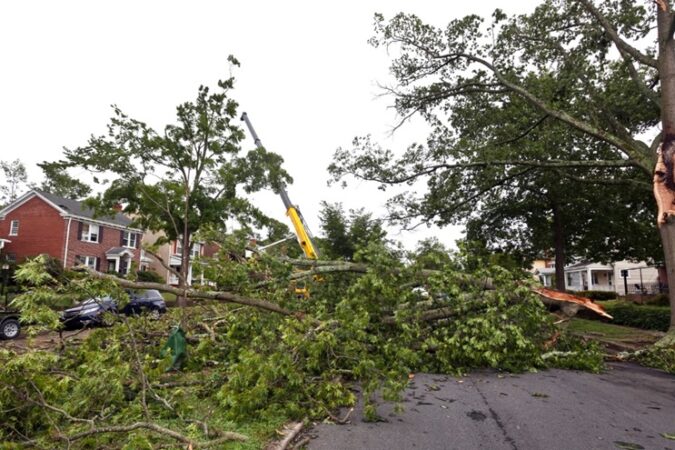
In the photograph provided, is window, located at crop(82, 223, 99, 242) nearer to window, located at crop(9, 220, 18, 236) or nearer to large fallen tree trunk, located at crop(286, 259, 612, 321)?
window, located at crop(9, 220, 18, 236)

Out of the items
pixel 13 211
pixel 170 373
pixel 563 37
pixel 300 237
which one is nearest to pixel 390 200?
pixel 300 237

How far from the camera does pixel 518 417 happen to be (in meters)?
4.23

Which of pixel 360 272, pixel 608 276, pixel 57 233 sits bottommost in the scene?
pixel 360 272

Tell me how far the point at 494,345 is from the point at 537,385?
0.78 metres

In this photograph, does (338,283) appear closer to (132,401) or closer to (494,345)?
(494,345)

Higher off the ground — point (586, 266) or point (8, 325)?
point (586, 266)

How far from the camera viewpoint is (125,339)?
591 centimetres

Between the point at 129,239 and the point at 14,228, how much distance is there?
24.0ft

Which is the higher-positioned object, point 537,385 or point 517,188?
point 517,188

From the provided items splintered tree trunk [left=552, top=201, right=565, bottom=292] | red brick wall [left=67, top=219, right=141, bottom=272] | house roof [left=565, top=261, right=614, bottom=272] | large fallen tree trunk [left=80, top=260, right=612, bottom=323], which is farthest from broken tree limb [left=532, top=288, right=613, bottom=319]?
house roof [left=565, top=261, right=614, bottom=272]

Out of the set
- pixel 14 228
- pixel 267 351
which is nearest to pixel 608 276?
pixel 267 351

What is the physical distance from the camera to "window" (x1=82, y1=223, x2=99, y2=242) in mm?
28922

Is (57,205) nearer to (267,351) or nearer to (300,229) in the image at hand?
(300,229)

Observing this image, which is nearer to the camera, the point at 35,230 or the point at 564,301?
the point at 564,301
